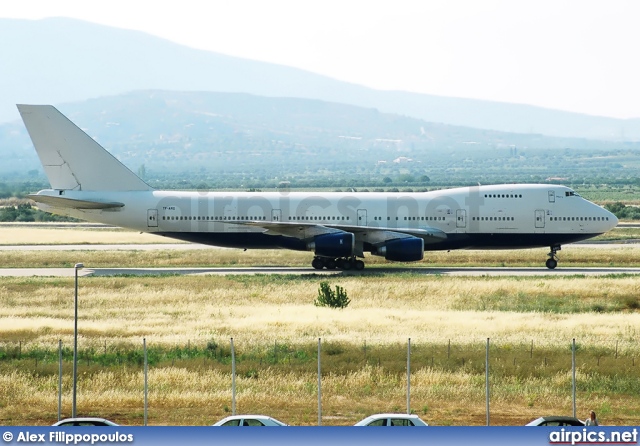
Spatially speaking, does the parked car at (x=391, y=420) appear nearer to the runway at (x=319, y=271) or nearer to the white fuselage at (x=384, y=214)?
the runway at (x=319, y=271)

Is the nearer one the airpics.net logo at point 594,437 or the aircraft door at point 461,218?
the airpics.net logo at point 594,437

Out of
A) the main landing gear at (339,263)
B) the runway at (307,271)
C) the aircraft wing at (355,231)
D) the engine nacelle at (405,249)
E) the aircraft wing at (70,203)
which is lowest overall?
the runway at (307,271)

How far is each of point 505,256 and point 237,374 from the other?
1582 inches

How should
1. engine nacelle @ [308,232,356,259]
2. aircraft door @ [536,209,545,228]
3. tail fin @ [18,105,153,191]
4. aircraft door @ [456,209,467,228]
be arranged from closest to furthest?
engine nacelle @ [308,232,356,259] < aircraft door @ [456,209,467,228] < aircraft door @ [536,209,545,228] < tail fin @ [18,105,153,191]

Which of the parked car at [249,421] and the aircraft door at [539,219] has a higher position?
the aircraft door at [539,219]

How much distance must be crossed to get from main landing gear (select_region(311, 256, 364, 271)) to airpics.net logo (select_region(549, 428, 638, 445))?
39.3m

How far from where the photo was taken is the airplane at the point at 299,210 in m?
57.2

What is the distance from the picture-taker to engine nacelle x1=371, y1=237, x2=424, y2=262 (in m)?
54.6

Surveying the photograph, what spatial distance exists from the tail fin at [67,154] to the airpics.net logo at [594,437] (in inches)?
1718

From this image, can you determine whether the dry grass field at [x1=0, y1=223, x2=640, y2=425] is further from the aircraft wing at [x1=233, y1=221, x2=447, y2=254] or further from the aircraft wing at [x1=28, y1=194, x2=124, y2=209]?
the aircraft wing at [x1=28, y1=194, x2=124, y2=209]

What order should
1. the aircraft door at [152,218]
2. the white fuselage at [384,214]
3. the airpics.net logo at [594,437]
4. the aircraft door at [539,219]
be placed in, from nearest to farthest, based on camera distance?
the airpics.net logo at [594,437] < the white fuselage at [384,214] < the aircraft door at [539,219] < the aircraft door at [152,218]

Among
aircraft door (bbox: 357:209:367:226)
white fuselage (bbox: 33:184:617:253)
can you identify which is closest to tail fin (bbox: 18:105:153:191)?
white fuselage (bbox: 33:184:617:253)

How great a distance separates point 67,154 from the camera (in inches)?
2290

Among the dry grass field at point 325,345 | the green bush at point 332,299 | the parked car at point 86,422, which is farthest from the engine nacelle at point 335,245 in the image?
the parked car at point 86,422
